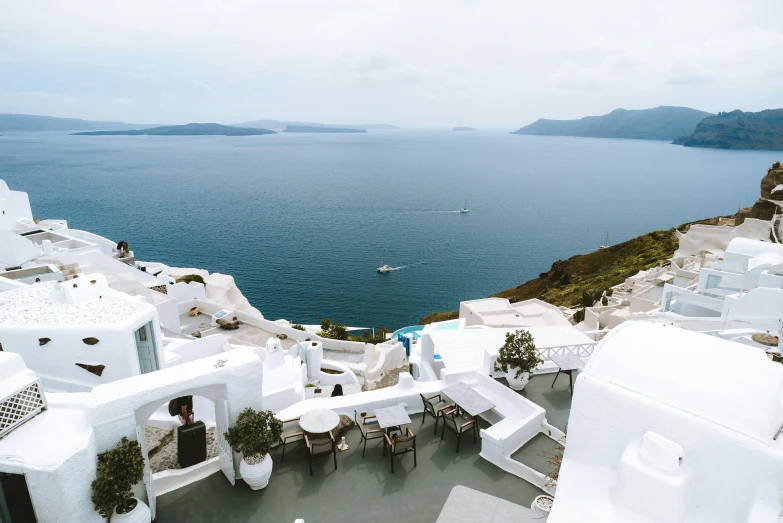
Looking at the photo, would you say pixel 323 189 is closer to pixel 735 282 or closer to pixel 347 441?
pixel 735 282

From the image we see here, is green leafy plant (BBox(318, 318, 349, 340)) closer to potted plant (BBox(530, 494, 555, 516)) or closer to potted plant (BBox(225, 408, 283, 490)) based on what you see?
potted plant (BBox(225, 408, 283, 490))

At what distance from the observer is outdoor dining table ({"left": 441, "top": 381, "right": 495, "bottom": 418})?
10352 millimetres

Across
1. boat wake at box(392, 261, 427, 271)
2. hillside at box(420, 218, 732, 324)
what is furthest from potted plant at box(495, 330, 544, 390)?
boat wake at box(392, 261, 427, 271)

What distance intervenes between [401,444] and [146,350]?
27.8ft

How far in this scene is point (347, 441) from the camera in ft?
34.3

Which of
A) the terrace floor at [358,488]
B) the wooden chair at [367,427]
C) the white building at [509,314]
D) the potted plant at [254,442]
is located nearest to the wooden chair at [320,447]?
the terrace floor at [358,488]

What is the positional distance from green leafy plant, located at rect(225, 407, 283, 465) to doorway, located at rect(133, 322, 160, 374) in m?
6.02

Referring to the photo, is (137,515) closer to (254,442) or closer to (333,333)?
(254,442)

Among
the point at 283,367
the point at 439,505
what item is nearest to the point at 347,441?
the point at 439,505

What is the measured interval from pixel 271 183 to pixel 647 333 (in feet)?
494

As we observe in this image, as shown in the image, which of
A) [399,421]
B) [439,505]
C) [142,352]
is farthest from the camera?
[142,352]

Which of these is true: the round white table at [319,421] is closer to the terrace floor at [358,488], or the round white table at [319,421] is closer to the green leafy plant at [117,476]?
the terrace floor at [358,488]

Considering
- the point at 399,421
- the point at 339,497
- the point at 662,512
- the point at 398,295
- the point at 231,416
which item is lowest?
the point at 398,295

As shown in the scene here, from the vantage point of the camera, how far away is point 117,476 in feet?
23.9
